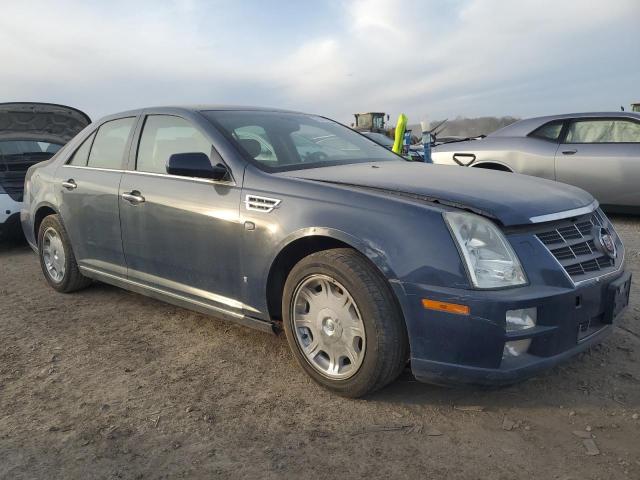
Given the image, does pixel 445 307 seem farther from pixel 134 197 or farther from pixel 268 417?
pixel 134 197

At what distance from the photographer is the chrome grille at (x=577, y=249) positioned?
243 centimetres

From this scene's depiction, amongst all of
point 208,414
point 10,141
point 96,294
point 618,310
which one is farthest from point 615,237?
point 10,141

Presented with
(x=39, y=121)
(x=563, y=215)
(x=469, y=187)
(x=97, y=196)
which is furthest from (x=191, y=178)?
(x=39, y=121)

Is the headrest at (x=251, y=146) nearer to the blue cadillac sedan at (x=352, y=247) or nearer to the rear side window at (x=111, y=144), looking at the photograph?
the blue cadillac sedan at (x=352, y=247)

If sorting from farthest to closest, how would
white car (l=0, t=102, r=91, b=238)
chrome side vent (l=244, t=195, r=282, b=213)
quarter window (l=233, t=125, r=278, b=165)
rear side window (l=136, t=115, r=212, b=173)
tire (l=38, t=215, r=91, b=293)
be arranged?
white car (l=0, t=102, r=91, b=238), tire (l=38, t=215, r=91, b=293), rear side window (l=136, t=115, r=212, b=173), quarter window (l=233, t=125, r=278, b=165), chrome side vent (l=244, t=195, r=282, b=213)

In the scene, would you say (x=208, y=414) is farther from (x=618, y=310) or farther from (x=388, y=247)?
(x=618, y=310)

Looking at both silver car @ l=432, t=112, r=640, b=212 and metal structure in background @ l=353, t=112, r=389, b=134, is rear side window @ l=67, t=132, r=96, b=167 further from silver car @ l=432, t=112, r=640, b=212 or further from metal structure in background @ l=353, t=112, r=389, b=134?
metal structure in background @ l=353, t=112, r=389, b=134

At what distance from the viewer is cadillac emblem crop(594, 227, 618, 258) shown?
271cm

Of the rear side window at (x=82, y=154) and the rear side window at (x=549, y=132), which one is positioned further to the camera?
the rear side window at (x=549, y=132)

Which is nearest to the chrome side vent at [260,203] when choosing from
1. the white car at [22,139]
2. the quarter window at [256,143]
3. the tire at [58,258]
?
the quarter window at [256,143]

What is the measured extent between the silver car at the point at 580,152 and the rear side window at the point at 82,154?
4220 mm

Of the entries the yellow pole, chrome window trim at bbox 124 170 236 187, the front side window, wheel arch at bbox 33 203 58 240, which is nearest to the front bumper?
chrome window trim at bbox 124 170 236 187

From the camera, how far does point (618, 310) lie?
2664 millimetres

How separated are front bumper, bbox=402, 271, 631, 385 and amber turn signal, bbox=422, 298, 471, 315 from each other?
0.02 m
